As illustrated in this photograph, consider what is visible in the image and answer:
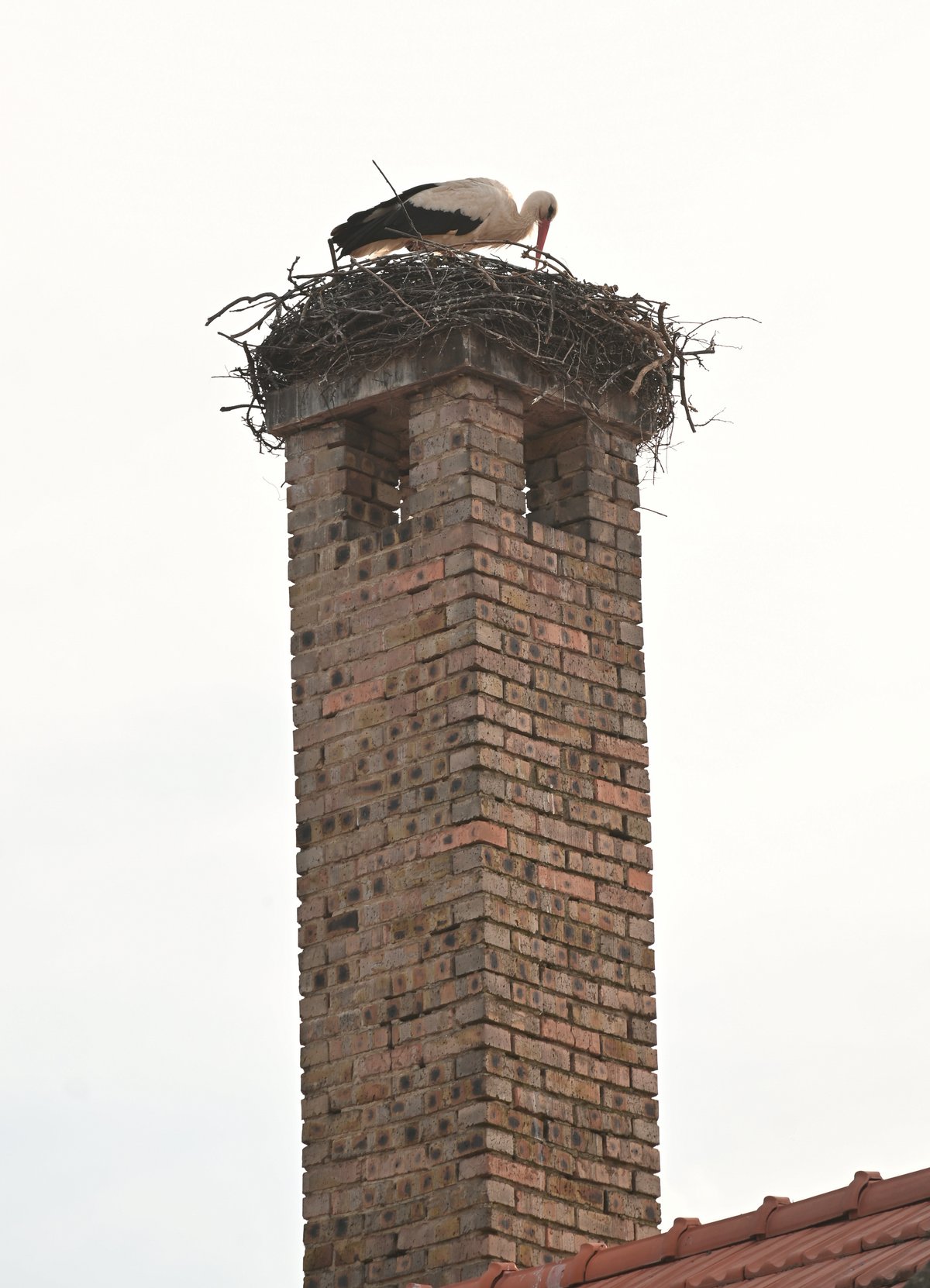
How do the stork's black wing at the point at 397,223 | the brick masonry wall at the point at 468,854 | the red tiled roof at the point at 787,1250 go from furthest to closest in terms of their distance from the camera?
the stork's black wing at the point at 397,223 < the brick masonry wall at the point at 468,854 < the red tiled roof at the point at 787,1250

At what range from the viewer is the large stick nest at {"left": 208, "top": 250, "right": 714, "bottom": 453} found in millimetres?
12406

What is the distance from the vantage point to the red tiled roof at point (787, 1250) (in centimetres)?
754

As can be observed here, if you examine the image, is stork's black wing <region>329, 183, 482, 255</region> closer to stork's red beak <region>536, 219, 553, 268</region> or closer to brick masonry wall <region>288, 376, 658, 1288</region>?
stork's red beak <region>536, 219, 553, 268</region>

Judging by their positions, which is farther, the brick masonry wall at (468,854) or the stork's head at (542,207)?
the stork's head at (542,207)

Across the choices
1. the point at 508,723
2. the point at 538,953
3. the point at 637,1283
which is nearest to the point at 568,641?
the point at 508,723

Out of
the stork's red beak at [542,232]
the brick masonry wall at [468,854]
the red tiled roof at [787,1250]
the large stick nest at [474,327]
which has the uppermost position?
the stork's red beak at [542,232]

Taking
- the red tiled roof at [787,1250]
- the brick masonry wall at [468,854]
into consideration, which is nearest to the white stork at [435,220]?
the brick masonry wall at [468,854]

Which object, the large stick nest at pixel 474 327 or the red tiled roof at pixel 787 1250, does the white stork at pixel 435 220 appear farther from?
the red tiled roof at pixel 787 1250

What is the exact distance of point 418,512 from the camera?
479 inches

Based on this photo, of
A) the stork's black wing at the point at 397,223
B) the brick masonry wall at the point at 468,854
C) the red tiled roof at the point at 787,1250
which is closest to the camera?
the red tiled roof at the point at 787,1250

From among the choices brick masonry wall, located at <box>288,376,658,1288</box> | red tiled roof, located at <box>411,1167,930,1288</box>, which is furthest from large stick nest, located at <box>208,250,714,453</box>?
red tiled roof, located at <box>411,1167,930,1288</box>

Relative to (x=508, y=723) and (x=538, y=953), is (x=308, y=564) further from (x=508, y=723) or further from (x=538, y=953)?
(x=538, y=953)

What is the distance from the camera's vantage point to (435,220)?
13.8 metres

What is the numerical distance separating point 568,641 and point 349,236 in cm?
264
